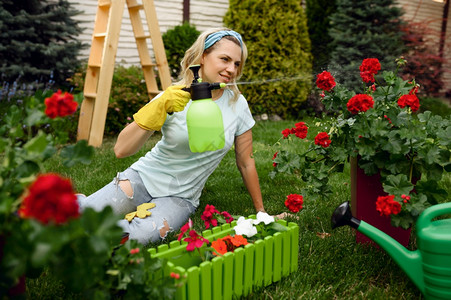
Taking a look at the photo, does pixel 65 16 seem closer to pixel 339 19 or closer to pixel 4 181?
pixel 339 19

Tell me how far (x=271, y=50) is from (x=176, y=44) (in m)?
1.34

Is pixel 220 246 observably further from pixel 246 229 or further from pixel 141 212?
pixel 141 212

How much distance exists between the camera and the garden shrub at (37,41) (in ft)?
14.4

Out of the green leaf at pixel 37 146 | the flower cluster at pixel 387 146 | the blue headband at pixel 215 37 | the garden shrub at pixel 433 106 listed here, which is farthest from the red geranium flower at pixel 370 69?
the garden shrub at pixel 433 106

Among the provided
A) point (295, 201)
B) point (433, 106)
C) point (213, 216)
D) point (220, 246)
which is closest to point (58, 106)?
point (220, 246)

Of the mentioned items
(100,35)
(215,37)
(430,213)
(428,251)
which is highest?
(215,37)

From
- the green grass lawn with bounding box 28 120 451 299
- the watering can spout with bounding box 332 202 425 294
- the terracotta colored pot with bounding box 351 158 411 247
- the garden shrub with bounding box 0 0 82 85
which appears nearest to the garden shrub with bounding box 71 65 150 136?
the garden shrub with bounding box 0 0 82 85

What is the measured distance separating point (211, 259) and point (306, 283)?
458 mm

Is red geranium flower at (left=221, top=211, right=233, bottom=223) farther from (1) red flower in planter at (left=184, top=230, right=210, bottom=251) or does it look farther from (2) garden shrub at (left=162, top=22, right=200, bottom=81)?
(2) garden shrub at (left=162, top=22, right=200, bottom=81)

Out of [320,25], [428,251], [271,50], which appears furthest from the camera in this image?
[320,25]

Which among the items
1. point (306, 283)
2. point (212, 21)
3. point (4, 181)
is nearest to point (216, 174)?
point (306, 283)

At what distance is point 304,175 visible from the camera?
6.10 ft

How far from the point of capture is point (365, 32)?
641 centimetres

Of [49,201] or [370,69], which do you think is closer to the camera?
[49,201]
